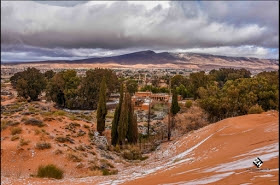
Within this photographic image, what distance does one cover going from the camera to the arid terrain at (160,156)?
847cm

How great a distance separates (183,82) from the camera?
69.0m

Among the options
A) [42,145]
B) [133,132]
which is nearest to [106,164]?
[42,145]

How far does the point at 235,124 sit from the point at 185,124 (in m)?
12.8

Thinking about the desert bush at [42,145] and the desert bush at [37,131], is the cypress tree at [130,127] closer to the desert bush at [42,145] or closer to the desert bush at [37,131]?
the desert bush at [42,145]

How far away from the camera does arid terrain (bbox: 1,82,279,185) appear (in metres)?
8.47

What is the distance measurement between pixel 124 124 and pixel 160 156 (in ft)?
19.5

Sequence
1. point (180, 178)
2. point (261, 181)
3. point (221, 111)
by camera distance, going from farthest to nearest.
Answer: point (221, 111), point (180, 178), point (261, 181)

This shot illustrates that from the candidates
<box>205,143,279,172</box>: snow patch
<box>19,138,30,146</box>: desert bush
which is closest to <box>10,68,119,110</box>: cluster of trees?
<box>19,138,30,146</box>: desert bush

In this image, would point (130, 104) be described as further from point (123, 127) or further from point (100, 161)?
point (100, 161)

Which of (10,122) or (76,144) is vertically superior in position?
(10,122)

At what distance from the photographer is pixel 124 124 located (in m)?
25.3

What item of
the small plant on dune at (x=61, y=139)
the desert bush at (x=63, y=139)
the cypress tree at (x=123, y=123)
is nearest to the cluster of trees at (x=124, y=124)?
the cypress tree at (x=123, y=123)

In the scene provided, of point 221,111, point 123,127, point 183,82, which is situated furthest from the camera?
point 183,82

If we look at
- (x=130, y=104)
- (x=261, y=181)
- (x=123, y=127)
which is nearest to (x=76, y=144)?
(x=123, y=127)
